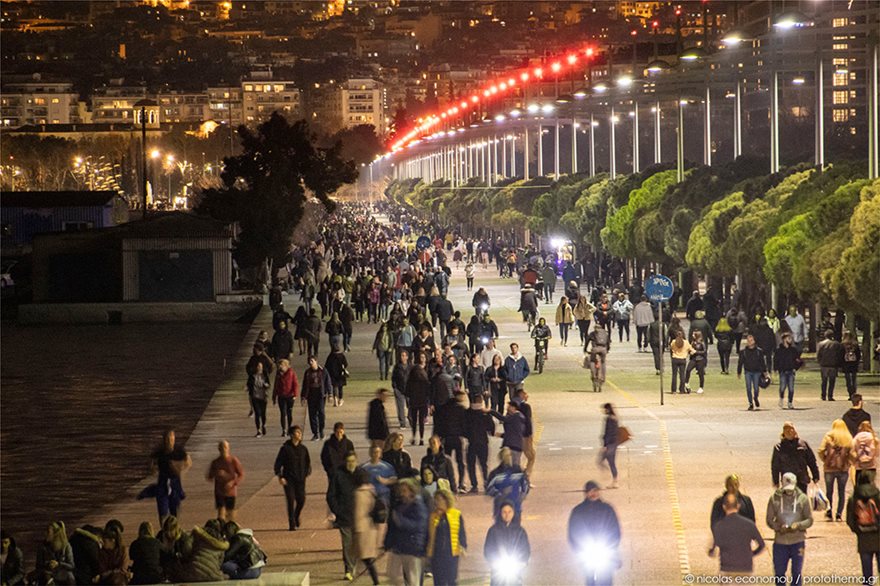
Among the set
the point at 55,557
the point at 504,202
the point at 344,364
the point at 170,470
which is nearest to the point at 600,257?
the point at 504,202

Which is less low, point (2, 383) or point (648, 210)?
point (648, 210)

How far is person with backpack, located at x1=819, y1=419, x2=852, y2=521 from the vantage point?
1816cm

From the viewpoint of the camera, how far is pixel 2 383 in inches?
1901

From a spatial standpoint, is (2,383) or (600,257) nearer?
(2,383)

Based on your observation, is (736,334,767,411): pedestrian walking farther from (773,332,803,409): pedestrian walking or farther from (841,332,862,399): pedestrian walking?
(841,332,862,399): pedestrian walking

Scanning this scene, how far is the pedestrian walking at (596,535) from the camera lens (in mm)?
13977

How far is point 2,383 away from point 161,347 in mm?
9445

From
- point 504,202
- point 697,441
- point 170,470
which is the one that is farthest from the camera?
point 504,202

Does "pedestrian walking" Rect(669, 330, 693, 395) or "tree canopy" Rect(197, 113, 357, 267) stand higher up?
"tree canopy" Rect(197, 113, 357, 267)

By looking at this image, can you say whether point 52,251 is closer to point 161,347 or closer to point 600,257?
point 161,347

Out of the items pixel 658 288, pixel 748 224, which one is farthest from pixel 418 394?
pixel 748 224

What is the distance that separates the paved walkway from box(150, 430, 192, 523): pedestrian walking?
69 cm

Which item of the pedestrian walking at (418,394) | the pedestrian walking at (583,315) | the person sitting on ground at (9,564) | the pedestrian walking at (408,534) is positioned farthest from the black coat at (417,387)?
the pedestrian walking at (583,315)

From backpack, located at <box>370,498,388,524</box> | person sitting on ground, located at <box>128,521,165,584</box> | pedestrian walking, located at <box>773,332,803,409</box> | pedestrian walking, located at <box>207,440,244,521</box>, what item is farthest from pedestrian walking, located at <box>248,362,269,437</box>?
person sitting on ground, located at <box>128,521,165,584</box>
